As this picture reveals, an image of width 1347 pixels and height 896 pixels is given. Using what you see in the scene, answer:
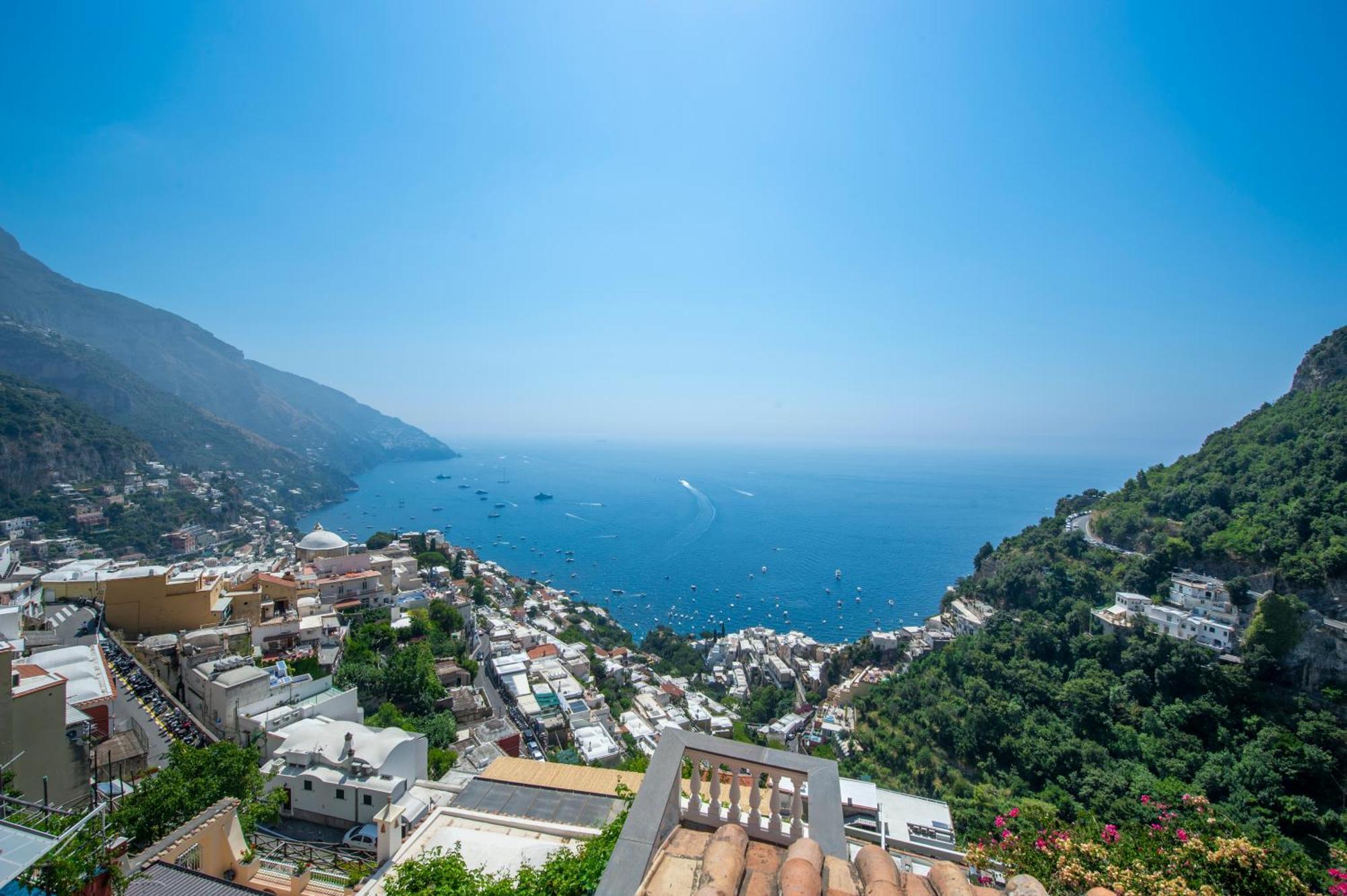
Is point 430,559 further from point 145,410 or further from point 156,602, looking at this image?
point 145,410

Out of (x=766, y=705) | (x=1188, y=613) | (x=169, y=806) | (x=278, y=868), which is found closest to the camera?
(x=169, y=806)

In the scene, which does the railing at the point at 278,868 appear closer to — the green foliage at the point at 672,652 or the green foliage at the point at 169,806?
the green foliage at the point at 169,806

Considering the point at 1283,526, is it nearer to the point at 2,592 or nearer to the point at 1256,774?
the point at 1256,774

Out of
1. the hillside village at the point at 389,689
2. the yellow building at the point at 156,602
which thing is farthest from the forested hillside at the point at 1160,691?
the yellow building at the point at 156,602

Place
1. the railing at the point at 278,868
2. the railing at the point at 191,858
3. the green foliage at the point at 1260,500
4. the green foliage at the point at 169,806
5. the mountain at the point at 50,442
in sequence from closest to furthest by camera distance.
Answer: the green foliage at the point at 169,806 < the railing at the point at 191,858 < the railing at the point at 278,868 < the green foliage at the point at 1260,500 < the mountain at the point at 50,442

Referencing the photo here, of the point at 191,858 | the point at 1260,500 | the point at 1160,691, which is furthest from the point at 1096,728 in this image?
the point at 191,858

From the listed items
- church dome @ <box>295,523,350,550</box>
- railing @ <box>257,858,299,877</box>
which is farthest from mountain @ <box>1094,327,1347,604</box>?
church dome @ <box>295,523,350,550</box>
